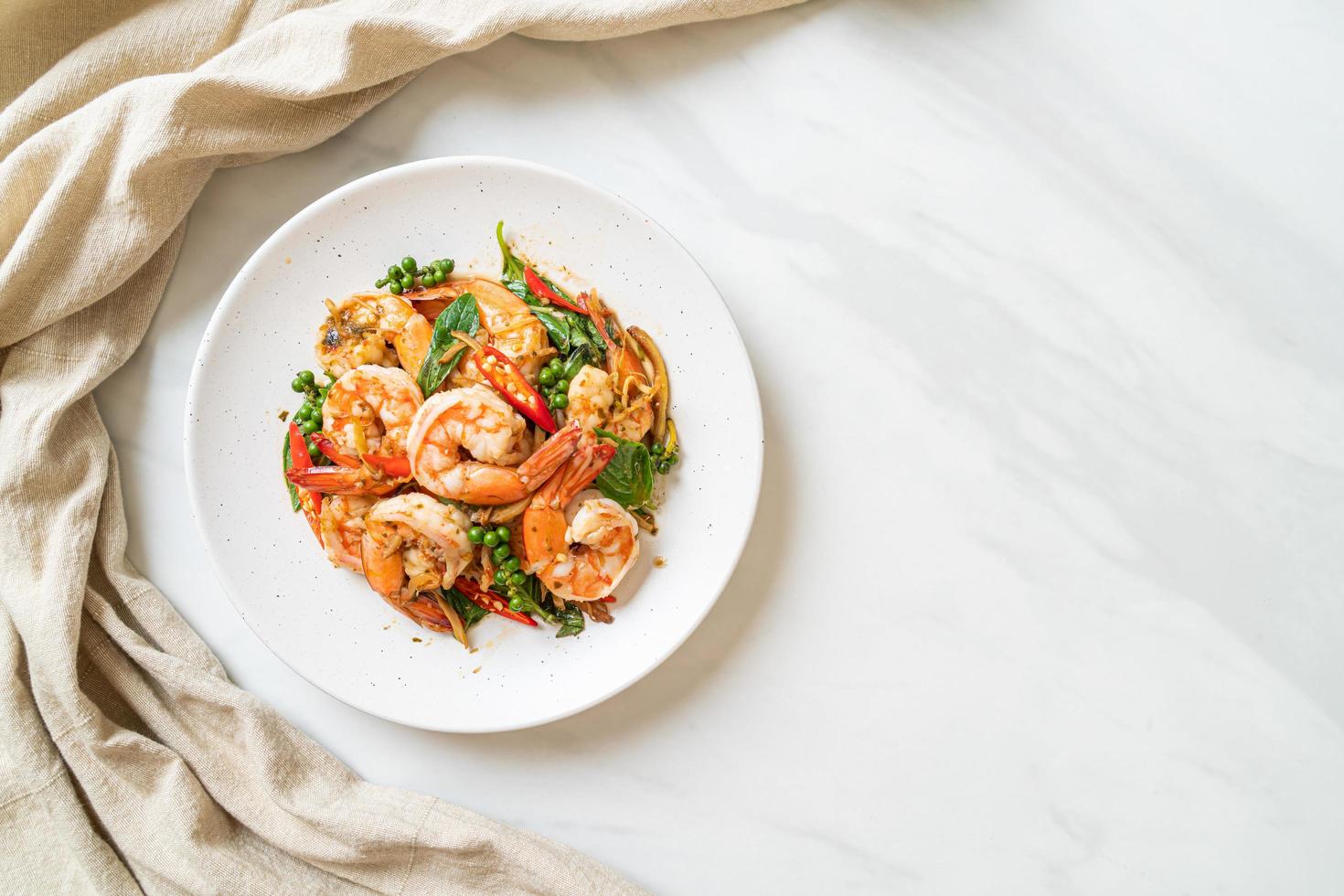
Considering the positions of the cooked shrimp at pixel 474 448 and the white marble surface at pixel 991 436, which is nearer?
the cooked shrimp at pixel 474 448

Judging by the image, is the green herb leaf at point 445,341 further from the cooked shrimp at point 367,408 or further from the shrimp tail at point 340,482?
the shrimp tail at point 340,482

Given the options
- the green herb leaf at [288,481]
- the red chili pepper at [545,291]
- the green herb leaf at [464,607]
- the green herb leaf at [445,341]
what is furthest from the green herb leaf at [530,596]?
the red chili pepper at [545,291]

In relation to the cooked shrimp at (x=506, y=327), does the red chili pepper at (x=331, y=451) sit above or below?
below

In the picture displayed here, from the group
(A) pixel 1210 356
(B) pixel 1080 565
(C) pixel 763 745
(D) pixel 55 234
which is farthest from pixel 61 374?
(A) pixel 1210 356

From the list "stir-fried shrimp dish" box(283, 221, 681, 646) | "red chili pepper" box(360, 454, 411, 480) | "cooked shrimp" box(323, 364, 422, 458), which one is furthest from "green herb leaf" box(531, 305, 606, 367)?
"red chili pepper" box(360, 454, 411, 480)

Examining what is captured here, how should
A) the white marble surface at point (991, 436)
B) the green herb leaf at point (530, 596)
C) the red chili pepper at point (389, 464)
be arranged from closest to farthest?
the red chili pepper at point (389, 464) < the green herb leaf at point (530, 596) < the white marble surface at point (991, 436)

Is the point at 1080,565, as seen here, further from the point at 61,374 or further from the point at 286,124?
the point at 61,374

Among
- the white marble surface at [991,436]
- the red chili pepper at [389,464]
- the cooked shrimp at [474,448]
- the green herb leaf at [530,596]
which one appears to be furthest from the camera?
the white marble surface at [991,436]

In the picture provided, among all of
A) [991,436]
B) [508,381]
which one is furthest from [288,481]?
[991,436]
